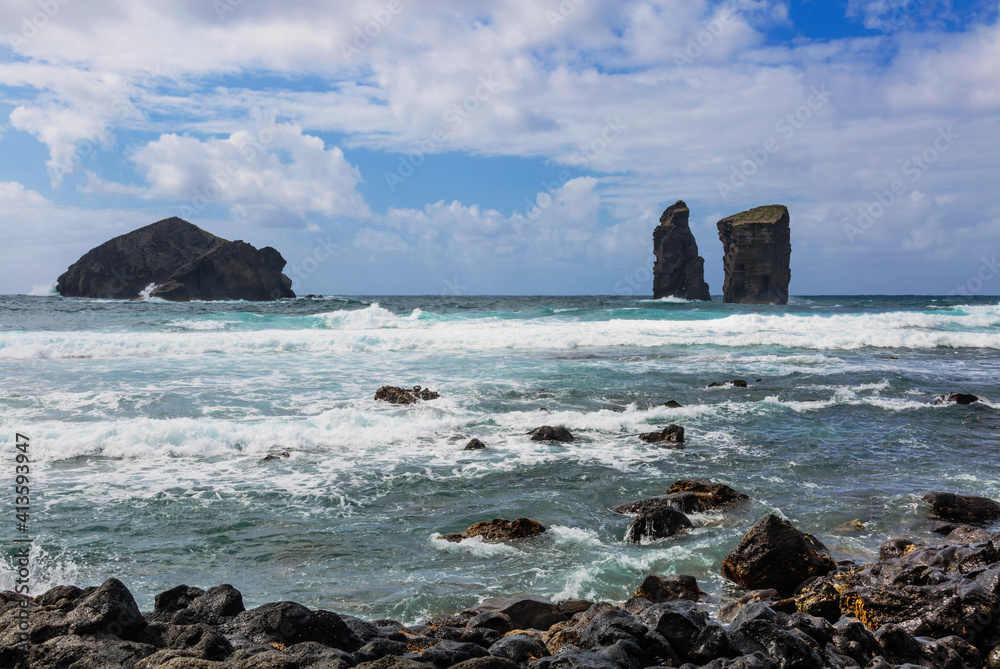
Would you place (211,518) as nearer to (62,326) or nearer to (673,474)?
(673,474)

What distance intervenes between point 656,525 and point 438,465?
3.56 metres

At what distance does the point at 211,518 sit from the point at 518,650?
4.49 m

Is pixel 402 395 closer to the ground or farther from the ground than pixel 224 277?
closer to the ground

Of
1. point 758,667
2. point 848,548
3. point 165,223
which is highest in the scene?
point 165,223

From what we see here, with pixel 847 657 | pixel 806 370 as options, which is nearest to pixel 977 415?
A: pixel 806 370

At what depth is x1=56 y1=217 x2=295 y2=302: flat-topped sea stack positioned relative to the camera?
7762 centimetres

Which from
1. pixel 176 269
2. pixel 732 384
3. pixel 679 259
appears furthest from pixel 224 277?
pixel 732 384

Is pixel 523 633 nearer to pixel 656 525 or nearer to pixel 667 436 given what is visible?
pixel 656 525

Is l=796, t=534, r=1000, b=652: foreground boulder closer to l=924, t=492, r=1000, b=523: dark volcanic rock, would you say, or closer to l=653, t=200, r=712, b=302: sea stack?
l=924, t=492, r=1000, b=523: dark volcanic rock

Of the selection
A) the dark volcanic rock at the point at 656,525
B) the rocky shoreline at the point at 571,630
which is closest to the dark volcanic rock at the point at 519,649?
the rocky shoreline at the point at 571,630

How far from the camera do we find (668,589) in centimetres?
534

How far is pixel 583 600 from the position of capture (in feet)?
17.3

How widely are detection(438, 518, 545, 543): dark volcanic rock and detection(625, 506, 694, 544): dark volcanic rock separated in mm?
966

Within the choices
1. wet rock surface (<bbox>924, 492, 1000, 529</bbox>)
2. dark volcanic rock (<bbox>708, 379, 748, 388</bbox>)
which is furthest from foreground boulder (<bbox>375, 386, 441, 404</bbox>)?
wet rock surface (<bbox>924, 492, 1000, 529</bbox>)
